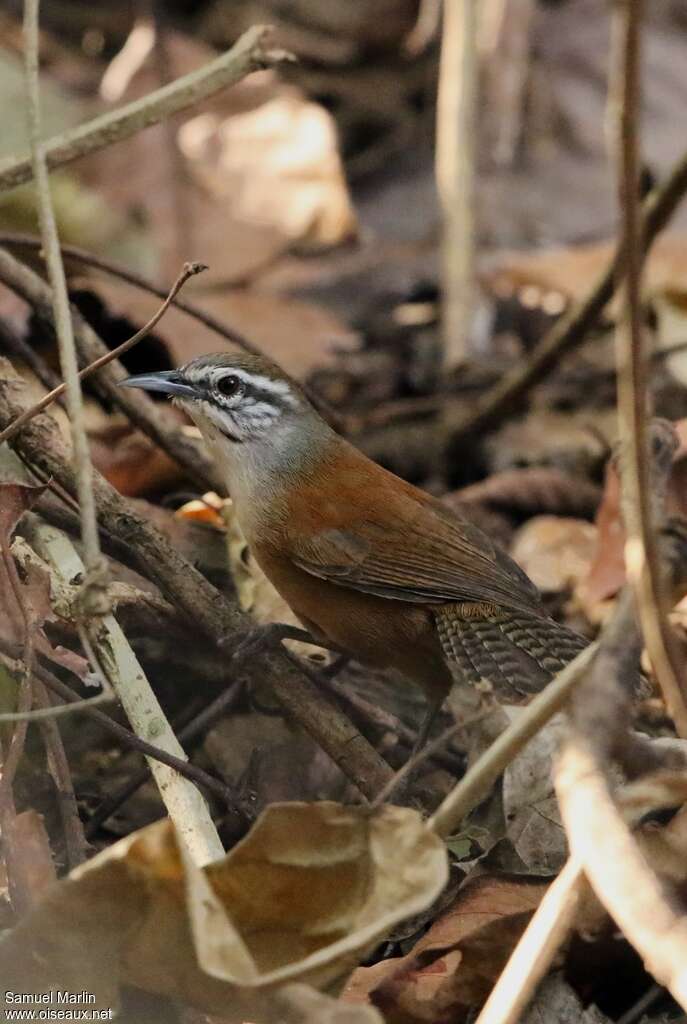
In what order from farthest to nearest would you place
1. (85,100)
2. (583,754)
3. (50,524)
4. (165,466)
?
(85,100)
(165,466)
(50,524)
(583,754)

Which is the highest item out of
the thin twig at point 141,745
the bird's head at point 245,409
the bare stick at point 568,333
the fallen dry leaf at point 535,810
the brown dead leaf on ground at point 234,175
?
the brown dead leaf on ground at point 234,175

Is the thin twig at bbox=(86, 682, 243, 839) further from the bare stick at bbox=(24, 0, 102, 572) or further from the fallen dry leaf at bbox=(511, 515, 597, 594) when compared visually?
the fallen dry leaf at bbox=(511, 515, 597, 594)

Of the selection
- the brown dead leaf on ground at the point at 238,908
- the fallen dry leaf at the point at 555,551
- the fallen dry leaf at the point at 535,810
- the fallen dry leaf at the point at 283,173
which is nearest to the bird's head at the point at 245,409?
the fallen dry leaf at the point at 555,551

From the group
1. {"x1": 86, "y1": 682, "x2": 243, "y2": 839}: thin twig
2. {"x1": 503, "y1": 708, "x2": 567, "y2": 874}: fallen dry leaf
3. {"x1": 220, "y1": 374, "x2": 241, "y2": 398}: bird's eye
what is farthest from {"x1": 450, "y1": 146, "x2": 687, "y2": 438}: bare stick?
{"x1": 86, "y1": 682, "x2": 243, "y2": 839}: thin twig

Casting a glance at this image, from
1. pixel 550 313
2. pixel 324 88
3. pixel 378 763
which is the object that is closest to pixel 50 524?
pixel 378 763

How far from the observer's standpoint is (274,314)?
768 cm

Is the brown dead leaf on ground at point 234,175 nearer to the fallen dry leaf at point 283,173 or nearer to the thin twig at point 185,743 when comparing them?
the fallen dry leaf at point 283,173

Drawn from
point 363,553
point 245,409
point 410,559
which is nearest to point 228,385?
point 245,409

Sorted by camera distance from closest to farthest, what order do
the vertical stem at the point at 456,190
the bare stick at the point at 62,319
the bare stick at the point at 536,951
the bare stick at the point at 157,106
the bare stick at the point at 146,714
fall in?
the bare stick at the point at 536,951 < the bare stick at the point at 62,319 < the bare stick at the point at 146,714 < the bare stick at the point at 157,106 < the vertical stem at the point at 456,190

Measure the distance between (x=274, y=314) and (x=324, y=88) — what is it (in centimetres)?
254

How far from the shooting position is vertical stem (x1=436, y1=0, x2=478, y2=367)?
736cm

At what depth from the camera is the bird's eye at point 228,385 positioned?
4.71m

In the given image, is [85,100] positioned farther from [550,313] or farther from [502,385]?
[502,385]

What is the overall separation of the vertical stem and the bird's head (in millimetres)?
2559
